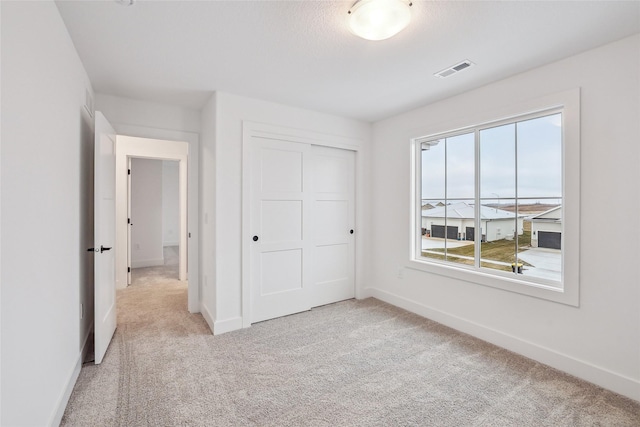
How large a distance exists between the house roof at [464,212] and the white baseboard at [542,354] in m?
1.04

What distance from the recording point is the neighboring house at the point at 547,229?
94.0 inches

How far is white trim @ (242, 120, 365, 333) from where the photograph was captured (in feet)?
10.1

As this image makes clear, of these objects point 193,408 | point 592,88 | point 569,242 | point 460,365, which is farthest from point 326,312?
point 592,88

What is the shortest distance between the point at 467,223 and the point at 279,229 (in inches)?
80.0

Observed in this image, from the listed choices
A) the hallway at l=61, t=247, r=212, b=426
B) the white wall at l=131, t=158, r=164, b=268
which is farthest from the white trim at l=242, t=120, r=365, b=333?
the white wall at l=131, t=158, r=164, b=268

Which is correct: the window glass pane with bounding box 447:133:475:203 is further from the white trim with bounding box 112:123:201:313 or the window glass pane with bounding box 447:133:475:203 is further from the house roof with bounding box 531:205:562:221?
the white trim with bounding box 112:123:201:313

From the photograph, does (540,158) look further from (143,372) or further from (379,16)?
(143,372)

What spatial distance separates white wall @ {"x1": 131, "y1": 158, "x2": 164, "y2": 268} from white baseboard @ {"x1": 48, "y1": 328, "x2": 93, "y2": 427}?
151 inches

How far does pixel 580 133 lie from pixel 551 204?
0.58 meters

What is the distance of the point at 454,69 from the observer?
2.45 m

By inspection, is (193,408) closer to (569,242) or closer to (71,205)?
(71,205)

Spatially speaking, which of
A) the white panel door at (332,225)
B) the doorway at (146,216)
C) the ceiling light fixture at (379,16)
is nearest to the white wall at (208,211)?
the white panel door at (332,225)

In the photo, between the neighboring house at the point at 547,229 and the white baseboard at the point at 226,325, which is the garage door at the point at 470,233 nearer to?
the neighboring house at the point at 547,229

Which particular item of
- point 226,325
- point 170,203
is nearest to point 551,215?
point 226,325
